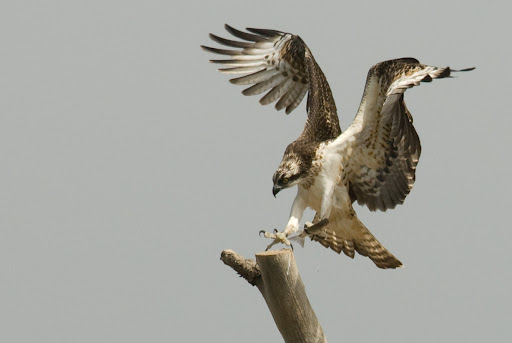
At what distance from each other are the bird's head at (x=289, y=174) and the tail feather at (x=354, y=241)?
1.72 ft

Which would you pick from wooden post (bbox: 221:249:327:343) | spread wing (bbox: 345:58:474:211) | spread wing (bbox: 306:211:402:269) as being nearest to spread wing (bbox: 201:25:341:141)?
spread wing (bbox: 345:58:474:211)

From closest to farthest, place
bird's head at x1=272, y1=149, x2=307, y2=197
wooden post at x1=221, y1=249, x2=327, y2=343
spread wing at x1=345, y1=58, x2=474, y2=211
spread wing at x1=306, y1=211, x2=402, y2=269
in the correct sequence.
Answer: spread wing at x1=345, y1=58, x2=474, y2=211 < wooden post at x1=221, y1=249, x2=327, y2=343 < bird's head at x1=272, y1=149, x2=307, y2=197 < spread wing at x1=306, y1=211, x2=402, y2=269

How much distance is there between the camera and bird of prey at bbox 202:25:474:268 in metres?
5.90

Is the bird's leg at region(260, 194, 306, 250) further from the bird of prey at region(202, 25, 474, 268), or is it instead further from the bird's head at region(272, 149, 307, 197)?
the bird's head at region(272, 149, 307, 197)

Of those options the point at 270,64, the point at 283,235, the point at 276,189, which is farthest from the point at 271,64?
the point at 283,235

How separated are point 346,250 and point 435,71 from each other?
1.61 meters

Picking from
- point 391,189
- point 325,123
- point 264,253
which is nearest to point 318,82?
point 325,123

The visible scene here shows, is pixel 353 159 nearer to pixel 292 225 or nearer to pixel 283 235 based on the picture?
pixel 292 225

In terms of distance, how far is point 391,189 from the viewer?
21.0ft

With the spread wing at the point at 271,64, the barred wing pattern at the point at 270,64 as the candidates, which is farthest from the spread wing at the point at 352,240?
the barred wing pattern at the point at 270,64

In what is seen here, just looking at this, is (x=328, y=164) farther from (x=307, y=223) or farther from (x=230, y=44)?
(x=230, y=44)

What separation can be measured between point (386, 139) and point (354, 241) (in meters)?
0.82

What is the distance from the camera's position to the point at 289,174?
19.9 ft

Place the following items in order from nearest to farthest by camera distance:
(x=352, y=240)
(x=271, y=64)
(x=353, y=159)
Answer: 1. (x=353, y=159)
2. (x=352, y=240)
3. (x=271, y=64)
